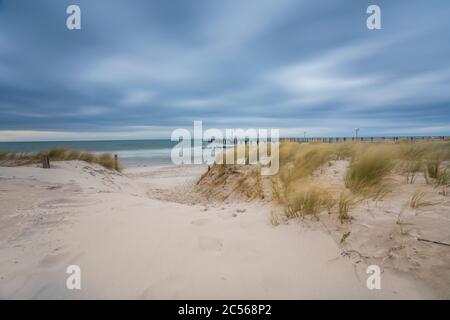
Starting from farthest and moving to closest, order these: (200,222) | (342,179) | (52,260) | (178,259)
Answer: (342,179), (200,222), (52,260), (178,259)

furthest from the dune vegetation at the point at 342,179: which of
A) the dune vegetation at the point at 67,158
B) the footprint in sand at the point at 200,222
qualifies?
the dune vegetation at the point at 67,158

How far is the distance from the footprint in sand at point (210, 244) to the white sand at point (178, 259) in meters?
0.01

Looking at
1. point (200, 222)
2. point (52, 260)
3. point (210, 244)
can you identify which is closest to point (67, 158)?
point (52, 260)

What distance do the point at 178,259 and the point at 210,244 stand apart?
0.40 m

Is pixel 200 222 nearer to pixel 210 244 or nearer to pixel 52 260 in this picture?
pixel 210 244

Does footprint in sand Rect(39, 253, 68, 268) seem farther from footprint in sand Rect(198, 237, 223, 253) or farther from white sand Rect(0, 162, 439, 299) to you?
footprint in sand Rect(198, 237, 223, 253)

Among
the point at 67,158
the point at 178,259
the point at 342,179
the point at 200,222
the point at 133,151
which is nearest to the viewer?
the point at 178,259

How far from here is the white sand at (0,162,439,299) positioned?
5.95 feet

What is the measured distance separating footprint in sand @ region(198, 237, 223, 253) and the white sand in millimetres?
12

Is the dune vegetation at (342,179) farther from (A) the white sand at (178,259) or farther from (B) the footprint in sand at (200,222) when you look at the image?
(B) the footprint in sand at (200,222)

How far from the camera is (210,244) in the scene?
2.51m

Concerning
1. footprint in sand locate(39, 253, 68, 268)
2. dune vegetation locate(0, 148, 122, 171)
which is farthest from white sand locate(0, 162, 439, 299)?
dune vegetation locate(0, 148, 122, 171)
